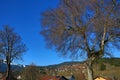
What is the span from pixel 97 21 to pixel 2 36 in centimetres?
1618

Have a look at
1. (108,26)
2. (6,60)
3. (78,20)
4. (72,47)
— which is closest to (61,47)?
(72,47)

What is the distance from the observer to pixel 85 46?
22031 millimetres

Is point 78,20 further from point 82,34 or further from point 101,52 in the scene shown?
point 101,52

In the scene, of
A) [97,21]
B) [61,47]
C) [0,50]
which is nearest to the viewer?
[97,21]

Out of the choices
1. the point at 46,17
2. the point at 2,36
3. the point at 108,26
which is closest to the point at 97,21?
the point at 108,26

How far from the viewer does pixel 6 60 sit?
34281 mm

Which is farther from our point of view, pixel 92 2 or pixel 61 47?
pixel 61 47

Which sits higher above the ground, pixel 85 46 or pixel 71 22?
pixel 71 22

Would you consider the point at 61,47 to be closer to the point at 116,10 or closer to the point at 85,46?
the point at 85,46

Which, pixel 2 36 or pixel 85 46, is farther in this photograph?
pixel 2 36

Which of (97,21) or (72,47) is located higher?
(97,21)

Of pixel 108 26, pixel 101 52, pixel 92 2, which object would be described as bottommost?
pixel 101 52

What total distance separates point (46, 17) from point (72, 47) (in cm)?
309

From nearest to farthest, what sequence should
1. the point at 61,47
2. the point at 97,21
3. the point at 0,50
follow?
the point at 97,21 → the point at 61,47 → the point at 0,50
